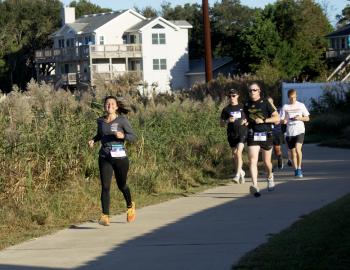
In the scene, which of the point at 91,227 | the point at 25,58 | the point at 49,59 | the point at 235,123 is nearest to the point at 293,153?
the point at 235,123

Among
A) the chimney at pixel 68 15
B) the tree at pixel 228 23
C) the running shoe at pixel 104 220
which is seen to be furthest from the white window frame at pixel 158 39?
the running shoe at pixel 104 220

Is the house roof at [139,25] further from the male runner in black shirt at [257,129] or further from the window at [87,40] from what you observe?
the male runner in black shirt at [257,129]

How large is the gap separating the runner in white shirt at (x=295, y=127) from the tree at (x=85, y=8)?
81333 millimetres

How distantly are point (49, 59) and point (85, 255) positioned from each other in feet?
195

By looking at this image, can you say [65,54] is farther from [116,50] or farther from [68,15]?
[68,15]

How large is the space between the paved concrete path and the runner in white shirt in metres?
1.22

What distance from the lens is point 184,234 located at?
9906 mm

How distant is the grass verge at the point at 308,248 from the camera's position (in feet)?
24.9

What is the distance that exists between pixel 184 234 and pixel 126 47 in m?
60.0

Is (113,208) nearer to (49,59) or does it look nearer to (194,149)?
(194,149)

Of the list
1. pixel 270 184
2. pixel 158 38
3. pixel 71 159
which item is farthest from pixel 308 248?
pixel 158 38

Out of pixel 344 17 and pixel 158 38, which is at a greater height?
pixel 344 17

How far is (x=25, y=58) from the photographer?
7475cm

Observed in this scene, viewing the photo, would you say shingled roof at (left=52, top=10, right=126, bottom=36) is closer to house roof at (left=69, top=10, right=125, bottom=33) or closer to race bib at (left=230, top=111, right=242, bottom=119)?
house roof at (left=69, top=10, right=125, bottom=33)
